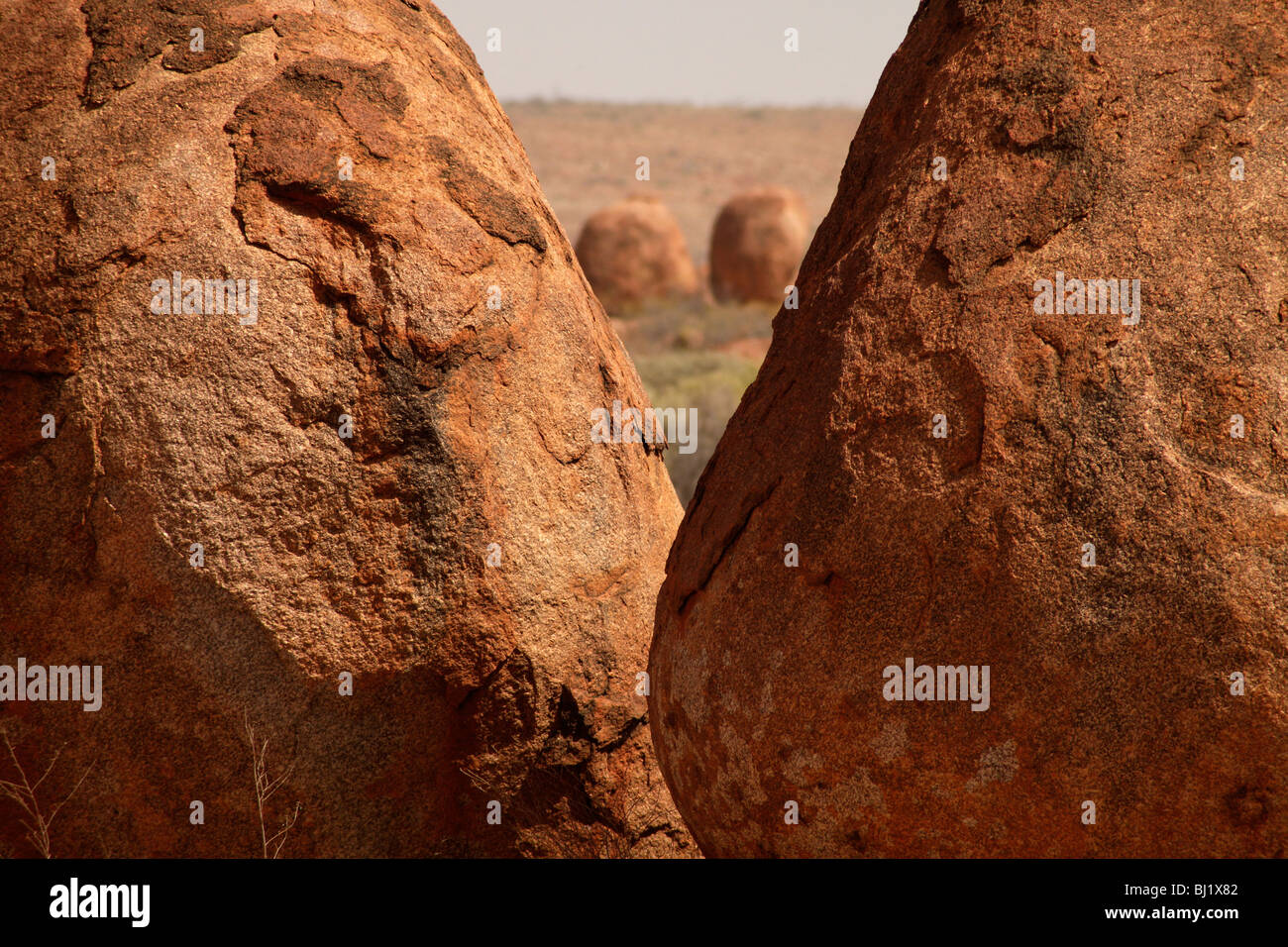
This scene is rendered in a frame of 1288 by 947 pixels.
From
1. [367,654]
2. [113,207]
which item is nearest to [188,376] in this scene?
[113,207]

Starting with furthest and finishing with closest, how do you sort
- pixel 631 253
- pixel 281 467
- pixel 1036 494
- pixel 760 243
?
pixel 760 243 < pixel 631 253 < pixel 281 467 < pixel 1036 494

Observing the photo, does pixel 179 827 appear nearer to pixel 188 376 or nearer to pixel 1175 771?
pixel 188 376

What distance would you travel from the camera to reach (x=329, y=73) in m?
3.04

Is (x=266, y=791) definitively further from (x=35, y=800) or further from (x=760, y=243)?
(x=760, y=243)

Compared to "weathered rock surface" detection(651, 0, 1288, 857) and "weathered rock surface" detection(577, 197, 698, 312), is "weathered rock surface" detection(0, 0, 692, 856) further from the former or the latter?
"weathered rock surface" detection(577, 197, 698, 312)

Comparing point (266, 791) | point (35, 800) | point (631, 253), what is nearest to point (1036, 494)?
point (266, 791)

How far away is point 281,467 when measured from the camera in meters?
2.71

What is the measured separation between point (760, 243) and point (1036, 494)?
68.3ft

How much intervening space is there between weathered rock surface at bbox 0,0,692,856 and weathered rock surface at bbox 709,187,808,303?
760 inches

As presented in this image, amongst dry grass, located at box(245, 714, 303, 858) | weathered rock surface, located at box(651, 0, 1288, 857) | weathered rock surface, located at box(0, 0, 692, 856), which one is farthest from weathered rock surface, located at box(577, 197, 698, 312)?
weathered rock surface, located at box(651, 0, 1288, 857)

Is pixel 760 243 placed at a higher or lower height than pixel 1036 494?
higher

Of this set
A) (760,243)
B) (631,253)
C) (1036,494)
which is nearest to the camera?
(1036,494)

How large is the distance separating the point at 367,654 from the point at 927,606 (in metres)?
1.32

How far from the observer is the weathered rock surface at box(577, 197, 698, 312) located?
21781mm
